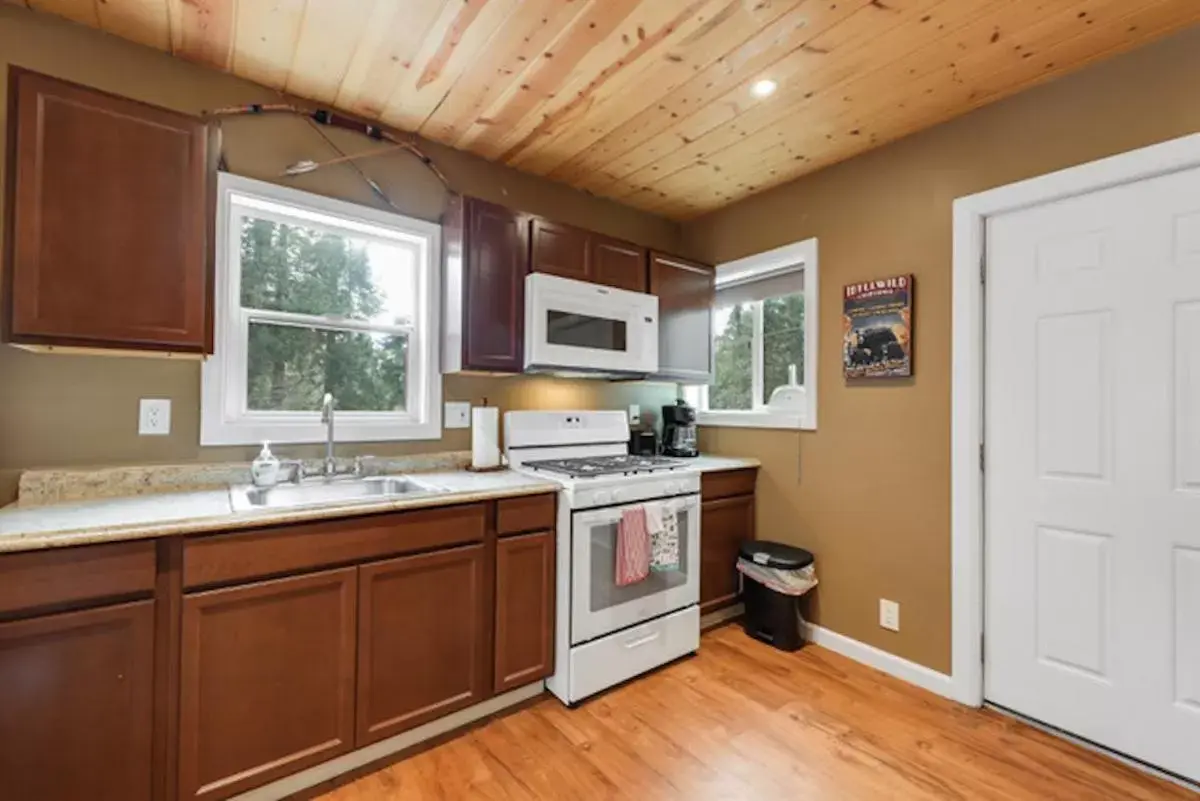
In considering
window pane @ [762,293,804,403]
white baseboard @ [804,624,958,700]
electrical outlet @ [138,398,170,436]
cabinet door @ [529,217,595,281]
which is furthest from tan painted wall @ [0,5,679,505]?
white baseboard @ [804,624,958,700]

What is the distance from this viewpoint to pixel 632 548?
2.28 metres

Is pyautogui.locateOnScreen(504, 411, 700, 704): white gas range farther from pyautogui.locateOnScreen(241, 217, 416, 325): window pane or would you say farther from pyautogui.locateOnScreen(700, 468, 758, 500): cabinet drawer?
pyautogui.locateOnScreen(241, 217, 416, 325): window pane

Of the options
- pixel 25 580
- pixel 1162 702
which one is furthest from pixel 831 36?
pixel 25 580

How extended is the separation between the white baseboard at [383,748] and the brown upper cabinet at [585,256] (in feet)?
6.27

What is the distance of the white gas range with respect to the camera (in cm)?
215

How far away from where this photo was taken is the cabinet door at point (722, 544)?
280 centimetres

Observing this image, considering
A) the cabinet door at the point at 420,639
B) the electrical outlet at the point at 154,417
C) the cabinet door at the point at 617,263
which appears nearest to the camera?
the cabinet door at the point at 420,639

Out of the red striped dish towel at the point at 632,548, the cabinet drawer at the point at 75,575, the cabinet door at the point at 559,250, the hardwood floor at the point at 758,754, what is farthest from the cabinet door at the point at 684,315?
the cabinet drawer at the point at 75,575

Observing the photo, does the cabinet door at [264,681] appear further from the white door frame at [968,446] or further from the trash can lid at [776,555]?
the white door frame at [968,446]

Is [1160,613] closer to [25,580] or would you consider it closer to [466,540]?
[466,540]

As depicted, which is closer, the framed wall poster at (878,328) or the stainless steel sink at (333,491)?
the stainless steel sink at (333,491)

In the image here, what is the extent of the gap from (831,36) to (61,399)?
2.84 m

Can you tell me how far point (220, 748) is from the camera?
4.90 feet

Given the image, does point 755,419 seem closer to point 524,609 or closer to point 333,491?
point 524,609
